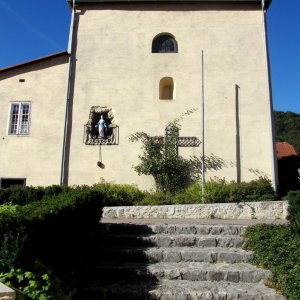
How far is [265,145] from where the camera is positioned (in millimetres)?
14344

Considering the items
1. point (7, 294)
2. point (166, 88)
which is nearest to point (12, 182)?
point (166, 88)

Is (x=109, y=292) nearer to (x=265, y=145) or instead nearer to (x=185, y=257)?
(x=185, y=257)

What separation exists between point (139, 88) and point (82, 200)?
357 inches

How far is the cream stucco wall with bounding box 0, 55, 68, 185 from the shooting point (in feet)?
47.4

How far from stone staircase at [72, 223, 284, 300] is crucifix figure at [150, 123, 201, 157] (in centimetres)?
672

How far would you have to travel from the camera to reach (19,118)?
14781mm

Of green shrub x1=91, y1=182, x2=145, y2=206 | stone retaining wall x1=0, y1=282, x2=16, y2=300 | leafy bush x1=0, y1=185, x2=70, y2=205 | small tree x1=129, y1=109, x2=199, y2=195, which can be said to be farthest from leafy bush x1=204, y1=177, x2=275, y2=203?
stone retaining wall x1=0, y1=282, x2=16, y2=300

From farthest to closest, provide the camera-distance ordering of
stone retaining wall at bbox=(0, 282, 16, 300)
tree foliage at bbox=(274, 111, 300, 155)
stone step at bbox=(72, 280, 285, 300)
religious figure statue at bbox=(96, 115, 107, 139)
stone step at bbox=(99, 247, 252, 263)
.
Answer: tree foliage at bbox=(274, 111, 300, 155), religious figure statue at bbox=(96, 115, 107, 139), stone step at bbox=(99, 247, 252, 263), stone step at bbox=(72, 280, 285, 300), stone retaining wall at bbox=(0, 282, 16, 300)

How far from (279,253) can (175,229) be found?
2.34m

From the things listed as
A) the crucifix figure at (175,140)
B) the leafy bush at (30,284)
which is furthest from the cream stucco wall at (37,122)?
the leafy bush at (30,284)

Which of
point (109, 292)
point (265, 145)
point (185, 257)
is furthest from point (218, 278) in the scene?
point (265, 145)

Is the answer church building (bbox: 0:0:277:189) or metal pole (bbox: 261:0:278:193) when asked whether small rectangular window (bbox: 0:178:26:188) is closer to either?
church building (bbox: 0:0:277:189)

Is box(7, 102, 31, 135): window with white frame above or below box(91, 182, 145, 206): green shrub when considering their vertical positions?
above

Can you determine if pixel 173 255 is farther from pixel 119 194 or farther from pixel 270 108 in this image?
pixel 270 108
